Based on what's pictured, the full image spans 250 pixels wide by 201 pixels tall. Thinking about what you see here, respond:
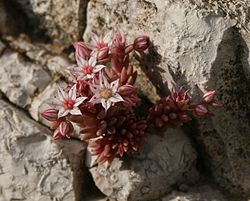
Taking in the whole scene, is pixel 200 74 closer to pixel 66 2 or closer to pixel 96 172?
pixel 96 172

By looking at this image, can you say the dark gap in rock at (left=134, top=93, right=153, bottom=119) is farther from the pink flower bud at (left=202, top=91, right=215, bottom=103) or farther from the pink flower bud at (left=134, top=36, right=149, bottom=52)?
the pink flower bud at (left=202, top=91, right=215, bottom=103)

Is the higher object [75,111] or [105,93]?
[105,93]

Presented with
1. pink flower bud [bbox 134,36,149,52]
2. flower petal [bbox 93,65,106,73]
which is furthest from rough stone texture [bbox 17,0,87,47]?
flower petal [bbox 93,65,106,73]

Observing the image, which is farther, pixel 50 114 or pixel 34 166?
pixel 34 166

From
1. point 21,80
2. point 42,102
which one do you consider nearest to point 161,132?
point 42,102

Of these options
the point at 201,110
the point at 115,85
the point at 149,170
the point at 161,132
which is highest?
the point at 115,85

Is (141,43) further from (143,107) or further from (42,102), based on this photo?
(42,102)

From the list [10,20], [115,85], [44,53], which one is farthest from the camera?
[10,20]
